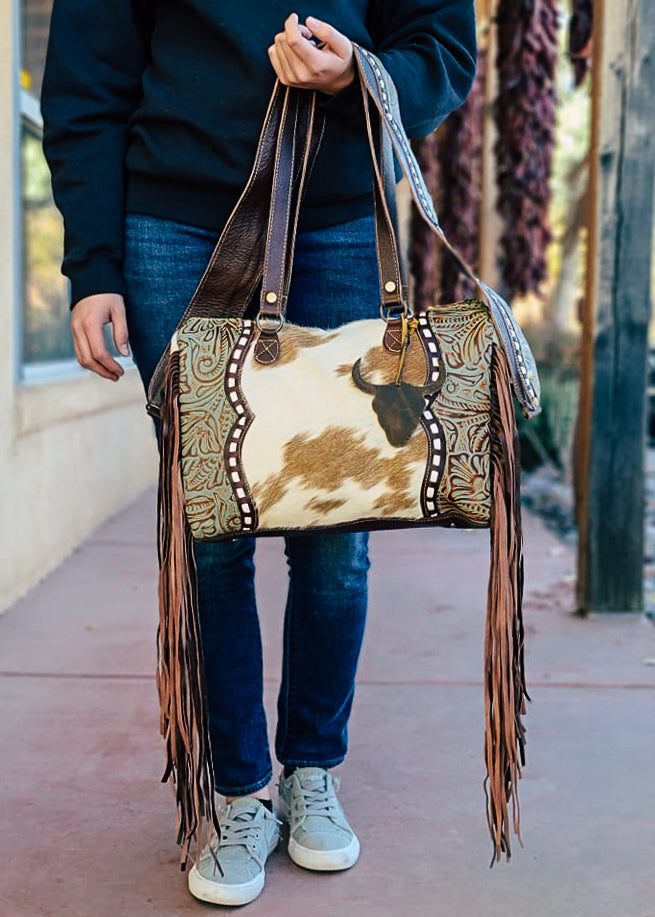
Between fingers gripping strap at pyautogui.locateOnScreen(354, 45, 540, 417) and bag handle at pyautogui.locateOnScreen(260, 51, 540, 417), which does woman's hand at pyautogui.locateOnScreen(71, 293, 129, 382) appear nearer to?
bag handle at pyautogui.locateOnScreen(260, 51, 540, 417)

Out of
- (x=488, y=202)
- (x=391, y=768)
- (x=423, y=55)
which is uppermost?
(x=488, y=202)

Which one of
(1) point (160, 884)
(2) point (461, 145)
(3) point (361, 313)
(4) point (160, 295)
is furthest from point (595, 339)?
(2) point (461, 145)

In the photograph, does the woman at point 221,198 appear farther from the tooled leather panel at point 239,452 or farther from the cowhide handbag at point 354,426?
the tooled leather panel at point 239,452

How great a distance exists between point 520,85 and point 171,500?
4.20 m

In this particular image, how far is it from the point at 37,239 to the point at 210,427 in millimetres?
3270

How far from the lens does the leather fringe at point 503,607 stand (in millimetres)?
1475

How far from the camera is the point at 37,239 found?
4.45 m

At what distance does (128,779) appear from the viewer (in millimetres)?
2137

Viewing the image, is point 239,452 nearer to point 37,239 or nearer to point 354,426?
point 354,426

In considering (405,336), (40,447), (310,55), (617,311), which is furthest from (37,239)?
(405,336)

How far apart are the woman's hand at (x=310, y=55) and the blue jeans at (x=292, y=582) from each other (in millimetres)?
260

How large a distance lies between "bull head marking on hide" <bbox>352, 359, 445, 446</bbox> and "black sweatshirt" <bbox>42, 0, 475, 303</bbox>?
38 centimetres

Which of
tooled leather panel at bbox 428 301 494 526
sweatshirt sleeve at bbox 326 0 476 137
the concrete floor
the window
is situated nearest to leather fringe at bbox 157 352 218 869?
the concrete floor

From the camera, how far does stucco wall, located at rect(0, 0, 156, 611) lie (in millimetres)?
3244
